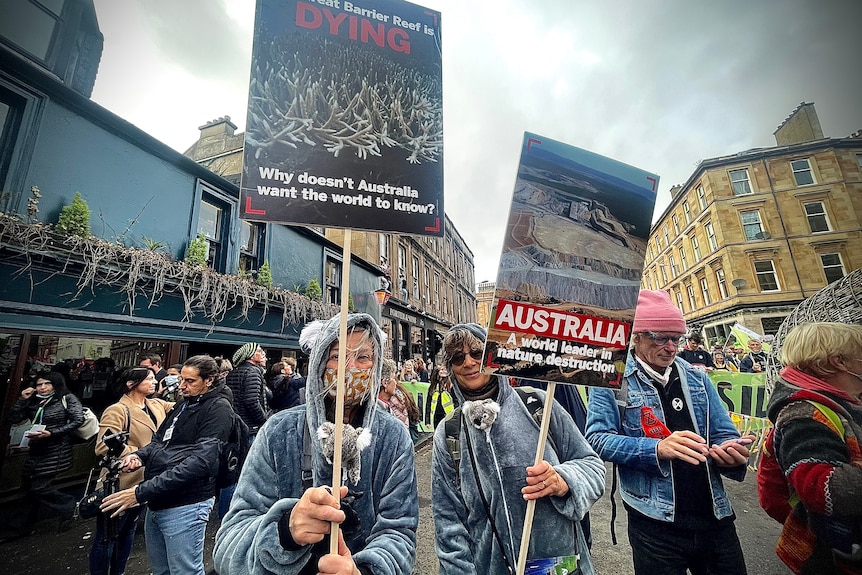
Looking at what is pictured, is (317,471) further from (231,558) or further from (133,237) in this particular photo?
(133,237)

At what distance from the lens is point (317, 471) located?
1.62 metres

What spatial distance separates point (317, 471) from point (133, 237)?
24.9 ft

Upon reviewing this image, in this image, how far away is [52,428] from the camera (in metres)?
4.77

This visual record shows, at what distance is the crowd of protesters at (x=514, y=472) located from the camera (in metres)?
1.54

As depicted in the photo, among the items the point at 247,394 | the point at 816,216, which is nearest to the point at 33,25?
the point at 247,394

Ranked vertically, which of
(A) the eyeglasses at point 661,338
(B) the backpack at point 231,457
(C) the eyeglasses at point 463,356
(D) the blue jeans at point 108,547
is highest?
(A) the eyeglasses at point 661,338

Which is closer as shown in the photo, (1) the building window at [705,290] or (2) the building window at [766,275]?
(2) the building window at [766,275]

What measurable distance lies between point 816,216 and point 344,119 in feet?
116

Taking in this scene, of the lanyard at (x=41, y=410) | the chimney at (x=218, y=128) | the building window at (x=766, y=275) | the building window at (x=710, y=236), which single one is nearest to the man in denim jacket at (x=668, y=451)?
the lanyard at (x=41, y=410)

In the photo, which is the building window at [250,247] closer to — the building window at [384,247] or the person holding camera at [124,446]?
the person holding camera at [124,446]

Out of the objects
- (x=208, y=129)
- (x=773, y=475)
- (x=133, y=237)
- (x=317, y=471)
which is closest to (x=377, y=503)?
(x=317, y=471)

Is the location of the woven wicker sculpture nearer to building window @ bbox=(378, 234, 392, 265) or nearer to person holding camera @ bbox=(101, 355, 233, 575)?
person holding camera @ bbox=(101, 355, 233, 575)

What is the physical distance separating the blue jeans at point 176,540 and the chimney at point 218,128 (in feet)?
50.1

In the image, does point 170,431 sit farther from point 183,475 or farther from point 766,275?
point 766,275
